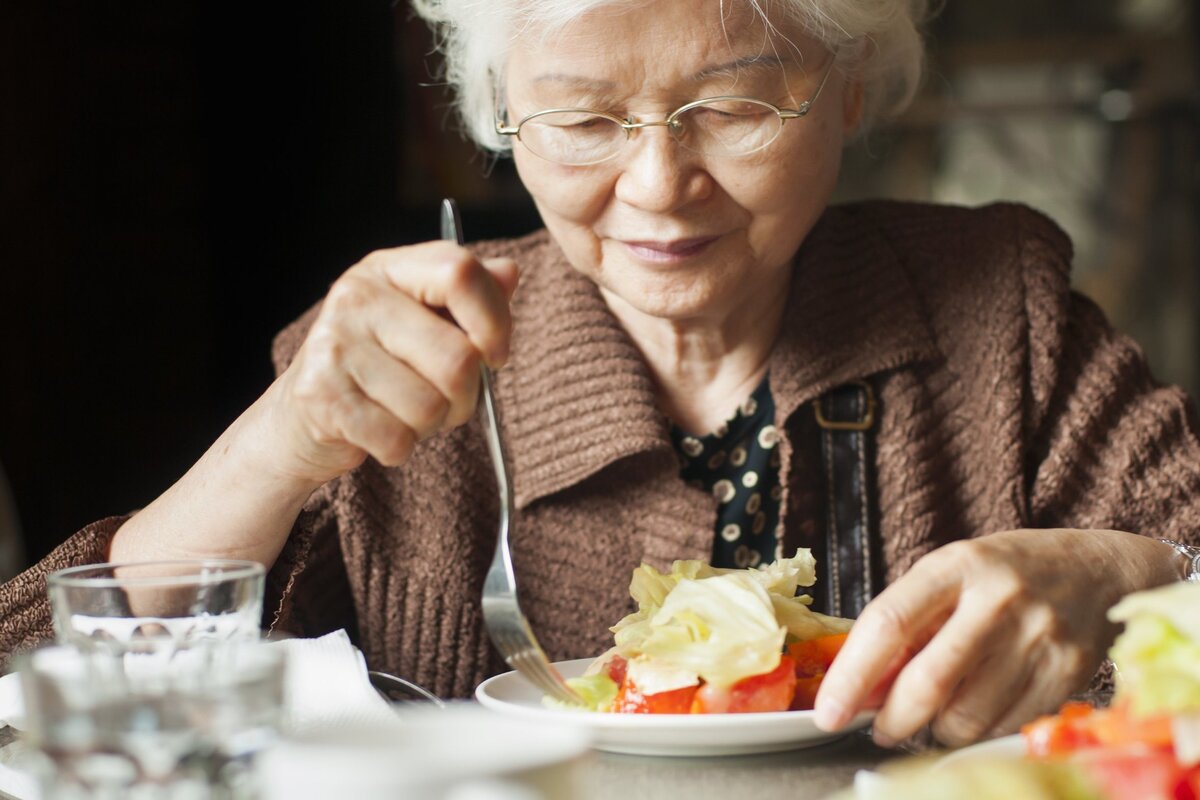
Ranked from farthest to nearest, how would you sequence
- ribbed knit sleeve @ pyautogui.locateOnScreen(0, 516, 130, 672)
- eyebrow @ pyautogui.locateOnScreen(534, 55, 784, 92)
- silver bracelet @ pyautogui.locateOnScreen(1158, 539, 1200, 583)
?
eyebrow @ pyautogui.locateOnScreen(534, 55, 784, 92) < ribbed knit sleeve @ pyautogui.locateOnScreen(0, 516, 130, 672) < silver bracelet @ pyautogui.locateOnScreen(1158, 539, 1200, 583)

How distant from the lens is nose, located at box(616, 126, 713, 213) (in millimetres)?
1388

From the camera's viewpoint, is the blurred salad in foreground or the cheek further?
the cheek

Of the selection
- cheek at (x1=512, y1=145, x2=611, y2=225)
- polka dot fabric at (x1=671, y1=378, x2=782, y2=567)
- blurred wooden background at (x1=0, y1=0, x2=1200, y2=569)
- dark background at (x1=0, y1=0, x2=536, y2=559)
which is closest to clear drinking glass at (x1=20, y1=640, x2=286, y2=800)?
cheek at (x1=512, y1=145, x2=611, y2=225)

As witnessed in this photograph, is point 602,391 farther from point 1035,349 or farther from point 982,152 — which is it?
point 982,152

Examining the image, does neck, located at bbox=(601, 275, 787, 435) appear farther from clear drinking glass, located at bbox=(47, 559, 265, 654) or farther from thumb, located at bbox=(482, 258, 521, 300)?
clear drinking glass, located at bbox=(47, 559, 265, 654)

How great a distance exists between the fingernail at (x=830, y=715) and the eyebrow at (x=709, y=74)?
0.70 meters

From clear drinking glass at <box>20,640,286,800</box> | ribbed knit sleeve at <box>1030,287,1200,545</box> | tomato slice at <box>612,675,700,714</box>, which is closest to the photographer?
clear drinking glass at <box>20,640,286,800</box>

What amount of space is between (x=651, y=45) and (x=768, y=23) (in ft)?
0.46

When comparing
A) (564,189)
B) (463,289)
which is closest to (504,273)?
(463,289)

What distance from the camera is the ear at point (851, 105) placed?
63.8 inches

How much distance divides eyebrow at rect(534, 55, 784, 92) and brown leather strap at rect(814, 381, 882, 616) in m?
0.44

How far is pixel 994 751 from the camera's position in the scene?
832mm

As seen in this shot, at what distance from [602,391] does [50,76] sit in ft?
7.43

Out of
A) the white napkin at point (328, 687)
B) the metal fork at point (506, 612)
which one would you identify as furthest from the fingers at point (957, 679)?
the white napkin at point (328, 687)
